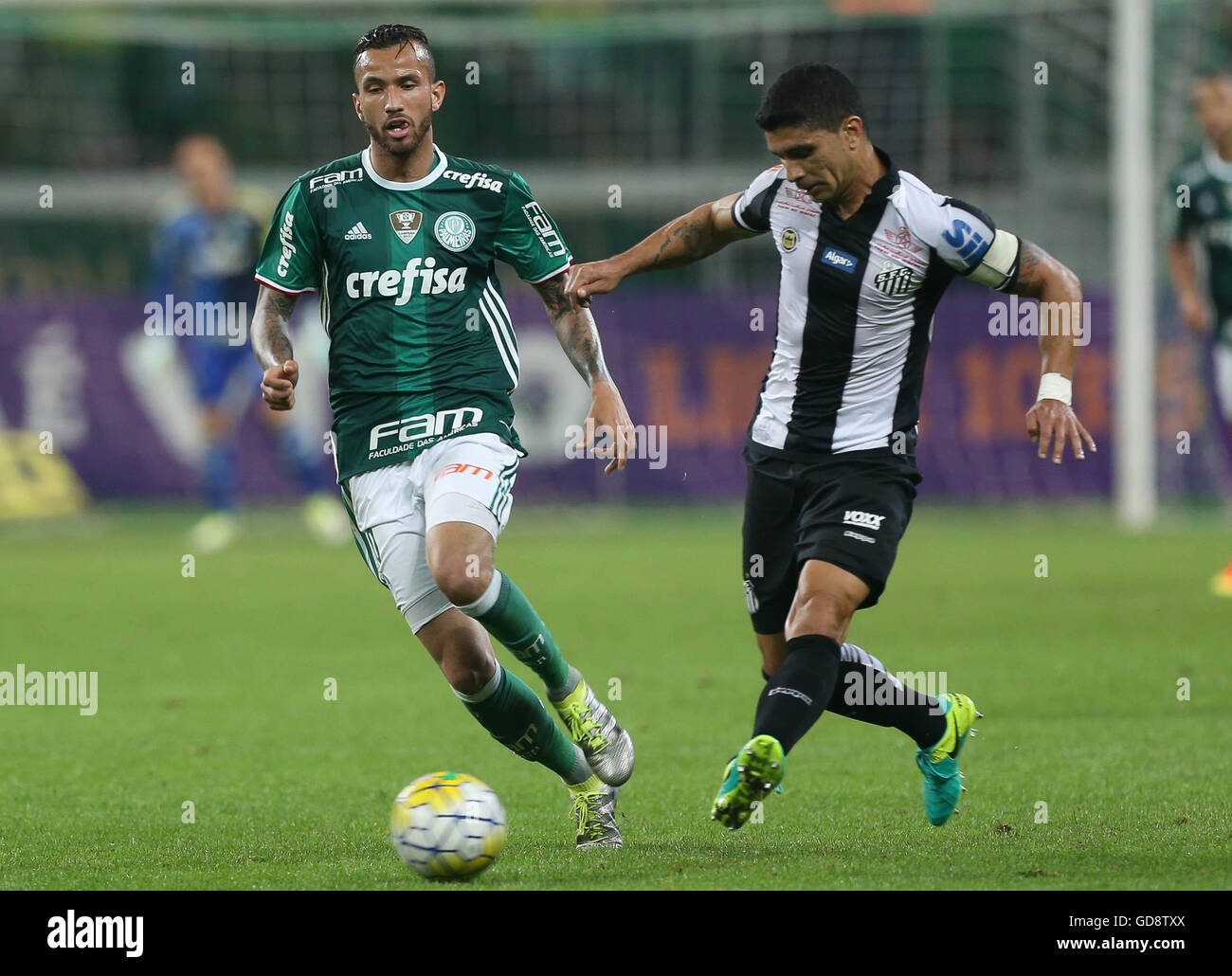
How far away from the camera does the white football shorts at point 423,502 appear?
5566 mm

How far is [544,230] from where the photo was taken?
19.9 feet

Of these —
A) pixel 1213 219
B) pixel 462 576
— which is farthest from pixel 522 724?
pixel 1213 219

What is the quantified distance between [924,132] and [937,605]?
12.1 m

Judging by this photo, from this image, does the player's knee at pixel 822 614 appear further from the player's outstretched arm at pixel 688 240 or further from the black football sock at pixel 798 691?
the player's outstretched arm at pixel 688 240

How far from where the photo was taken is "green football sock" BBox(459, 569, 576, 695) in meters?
5.51

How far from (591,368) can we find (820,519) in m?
0.87

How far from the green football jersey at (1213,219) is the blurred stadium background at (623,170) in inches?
156

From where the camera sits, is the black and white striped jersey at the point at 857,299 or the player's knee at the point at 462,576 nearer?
the player's knee at the point at 462,576

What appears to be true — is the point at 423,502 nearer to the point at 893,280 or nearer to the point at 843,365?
the point at 843,365
